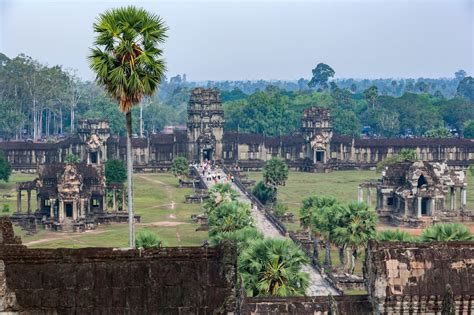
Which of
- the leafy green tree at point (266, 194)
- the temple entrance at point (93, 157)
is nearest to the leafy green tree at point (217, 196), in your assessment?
the leafy green tree at point (266, 194)

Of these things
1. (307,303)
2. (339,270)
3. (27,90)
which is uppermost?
(27,90)

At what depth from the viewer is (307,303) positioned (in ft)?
83.4

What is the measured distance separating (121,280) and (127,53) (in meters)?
10.0

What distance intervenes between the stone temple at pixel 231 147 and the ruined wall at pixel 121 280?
353 ft

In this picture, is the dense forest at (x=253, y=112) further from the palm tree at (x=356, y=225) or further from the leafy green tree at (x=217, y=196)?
the palm tree at (x=356, y=225)

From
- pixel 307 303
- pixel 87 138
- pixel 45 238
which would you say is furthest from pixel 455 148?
pixel 307 303

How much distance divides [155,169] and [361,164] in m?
30.9

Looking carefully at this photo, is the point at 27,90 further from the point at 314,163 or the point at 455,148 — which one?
the point at 455,148

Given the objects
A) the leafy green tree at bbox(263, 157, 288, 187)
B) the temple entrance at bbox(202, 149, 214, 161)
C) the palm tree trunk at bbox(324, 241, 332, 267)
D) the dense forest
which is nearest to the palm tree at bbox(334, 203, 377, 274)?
the palm tree trunk at bbox(324, 241, 332, 267)

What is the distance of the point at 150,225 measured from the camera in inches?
3076

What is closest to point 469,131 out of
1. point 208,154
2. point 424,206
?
point 208,154

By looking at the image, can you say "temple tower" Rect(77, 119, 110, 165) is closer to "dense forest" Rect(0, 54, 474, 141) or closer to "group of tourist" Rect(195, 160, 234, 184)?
"group of tourist" Rect(195, 160, 234, 184)

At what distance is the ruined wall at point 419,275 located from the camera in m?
24.0

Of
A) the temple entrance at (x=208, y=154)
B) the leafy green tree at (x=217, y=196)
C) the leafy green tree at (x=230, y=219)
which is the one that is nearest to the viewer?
the leafy green tree at (x=230, y=219)
